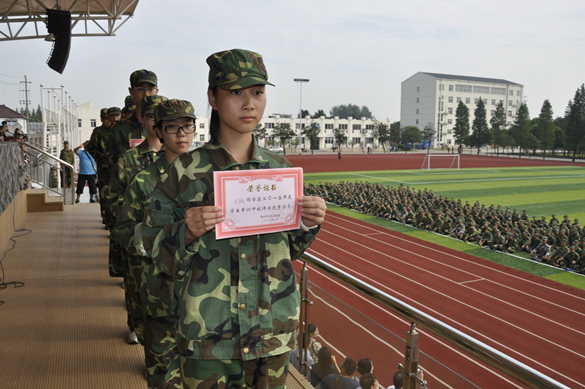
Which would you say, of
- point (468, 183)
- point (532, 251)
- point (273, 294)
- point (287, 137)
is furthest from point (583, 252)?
point (287, 137)

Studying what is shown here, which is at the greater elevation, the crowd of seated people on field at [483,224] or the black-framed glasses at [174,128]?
the black-framed glasses at [174,128]

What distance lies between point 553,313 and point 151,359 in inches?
378

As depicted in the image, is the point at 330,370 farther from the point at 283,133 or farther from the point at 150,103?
the point at 283,133

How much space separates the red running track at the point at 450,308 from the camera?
2771 millimetres

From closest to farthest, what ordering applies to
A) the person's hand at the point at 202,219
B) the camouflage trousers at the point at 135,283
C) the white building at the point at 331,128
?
the person's hand at the point at 202,219
the camouflage trousers at the point at 135,283
the white building at the point at 331,128

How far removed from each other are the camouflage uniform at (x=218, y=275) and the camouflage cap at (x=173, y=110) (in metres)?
1.28

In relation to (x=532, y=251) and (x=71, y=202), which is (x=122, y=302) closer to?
(x=71, y=202)

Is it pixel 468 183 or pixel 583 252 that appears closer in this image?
pixel 583 252

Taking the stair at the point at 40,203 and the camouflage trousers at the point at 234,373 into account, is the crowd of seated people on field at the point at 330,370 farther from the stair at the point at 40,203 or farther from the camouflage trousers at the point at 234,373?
the stair at the point at 40,203

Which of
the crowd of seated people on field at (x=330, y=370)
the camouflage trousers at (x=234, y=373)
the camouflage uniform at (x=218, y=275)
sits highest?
the camouflage uniform at (x=218, y=275)

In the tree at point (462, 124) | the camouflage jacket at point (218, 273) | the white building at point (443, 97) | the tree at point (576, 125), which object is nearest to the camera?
the camouflage jacket at point (218, 273)

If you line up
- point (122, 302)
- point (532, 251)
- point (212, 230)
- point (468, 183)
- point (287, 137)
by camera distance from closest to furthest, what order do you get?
1. point (212, 230)
2. point (122, 302)
3. point (532, 251)
4. point (468, 183)
5. point (287, 137)

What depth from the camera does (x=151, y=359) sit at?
2.84m

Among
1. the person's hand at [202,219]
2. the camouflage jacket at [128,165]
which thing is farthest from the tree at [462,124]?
the person's hand at [202,219]
